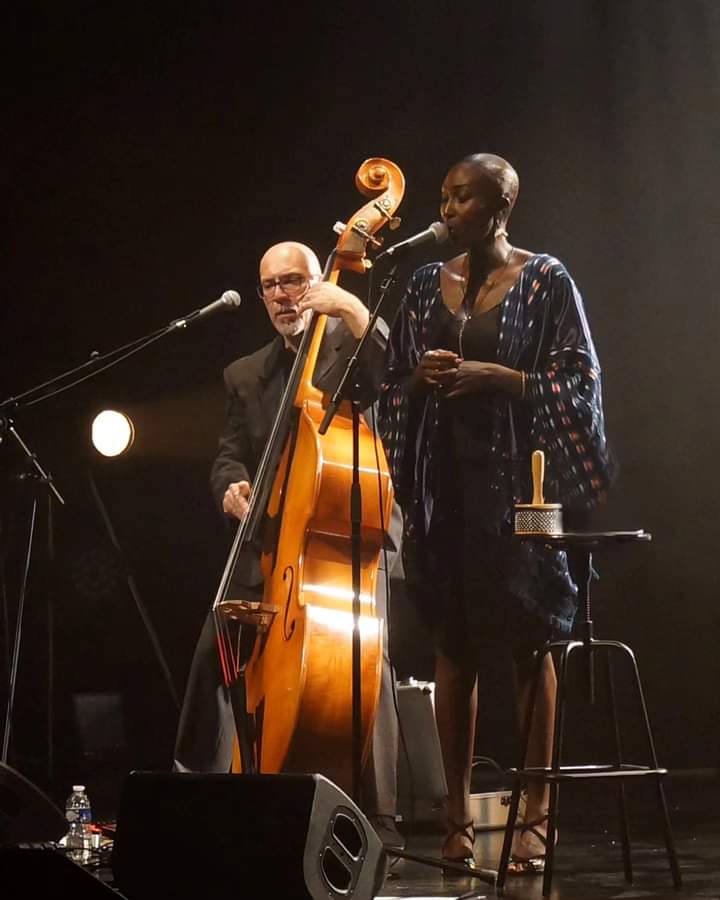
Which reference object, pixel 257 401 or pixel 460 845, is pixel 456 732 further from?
pixel 257 401

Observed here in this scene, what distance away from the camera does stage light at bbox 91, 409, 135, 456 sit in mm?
3918

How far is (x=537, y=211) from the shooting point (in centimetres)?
461

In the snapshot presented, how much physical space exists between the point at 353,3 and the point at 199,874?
3582mm

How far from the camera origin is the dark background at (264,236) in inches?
179

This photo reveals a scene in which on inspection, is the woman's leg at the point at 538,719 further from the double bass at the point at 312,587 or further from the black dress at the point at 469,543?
the double bass at the point at 312,587

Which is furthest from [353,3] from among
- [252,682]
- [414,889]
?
[414,889]

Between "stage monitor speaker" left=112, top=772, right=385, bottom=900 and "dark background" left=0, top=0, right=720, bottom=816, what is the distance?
255 centimetres

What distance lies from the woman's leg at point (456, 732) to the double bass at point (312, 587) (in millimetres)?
158

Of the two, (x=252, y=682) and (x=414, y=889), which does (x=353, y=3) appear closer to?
(x=252, y=682)

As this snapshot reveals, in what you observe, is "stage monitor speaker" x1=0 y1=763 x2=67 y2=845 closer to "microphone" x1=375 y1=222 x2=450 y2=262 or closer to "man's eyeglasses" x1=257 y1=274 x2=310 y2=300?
"microphone" x1=375 y1=222 x2=450 y2=262

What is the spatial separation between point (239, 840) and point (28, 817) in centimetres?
51

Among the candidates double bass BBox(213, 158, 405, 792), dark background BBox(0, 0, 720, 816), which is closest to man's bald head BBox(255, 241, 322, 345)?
double bass BBox(213, 158, 405, 792)

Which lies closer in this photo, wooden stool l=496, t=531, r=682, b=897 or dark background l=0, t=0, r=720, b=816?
wooden stool l=496, t=531, r=682, b=897

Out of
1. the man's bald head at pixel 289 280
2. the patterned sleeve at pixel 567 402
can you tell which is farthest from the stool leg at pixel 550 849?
the man's bald head at pixel 289 280
